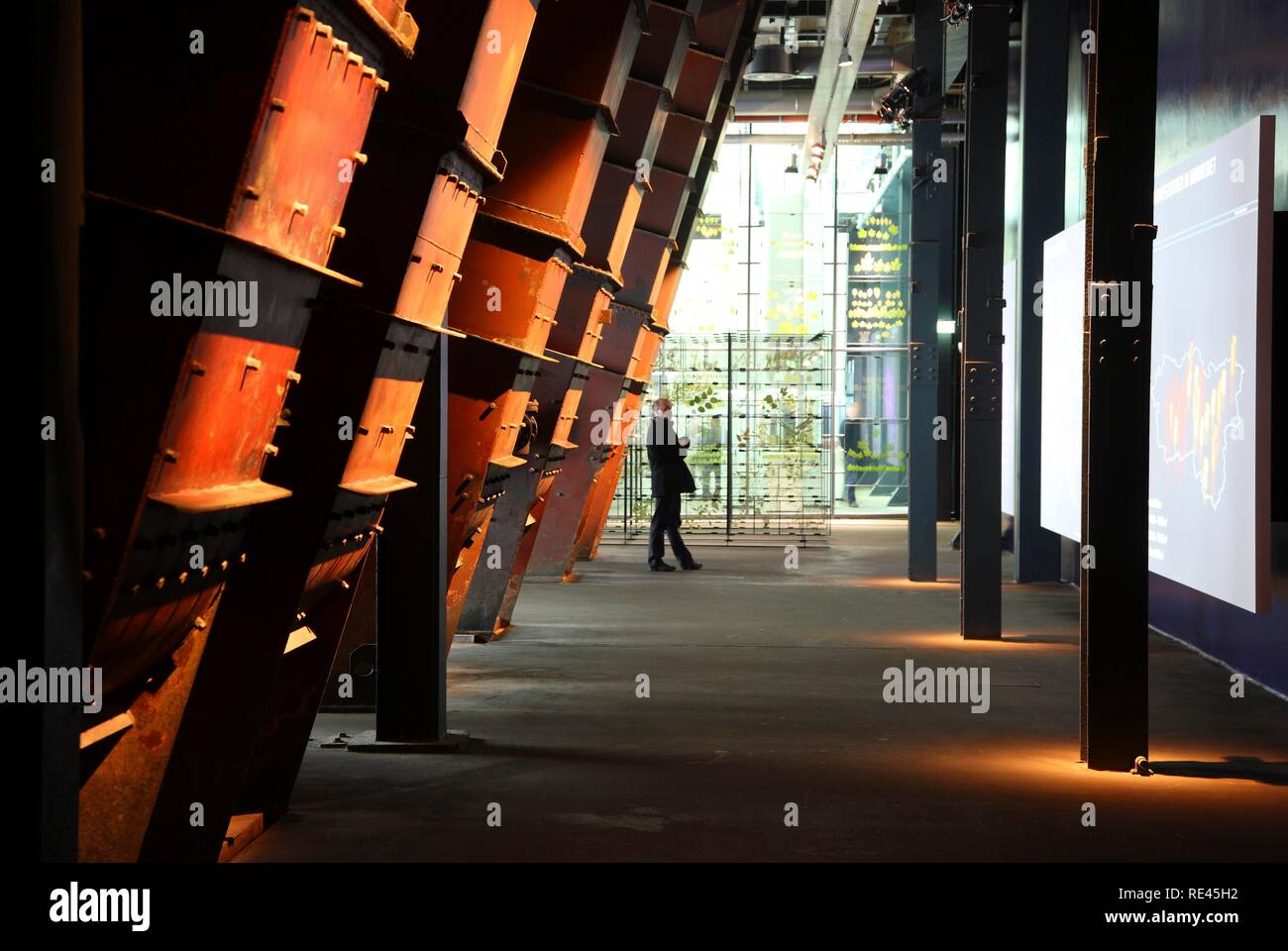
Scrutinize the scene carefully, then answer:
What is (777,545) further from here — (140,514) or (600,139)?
(140,514)

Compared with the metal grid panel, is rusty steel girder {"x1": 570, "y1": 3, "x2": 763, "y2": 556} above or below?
above

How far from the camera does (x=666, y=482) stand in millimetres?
20016

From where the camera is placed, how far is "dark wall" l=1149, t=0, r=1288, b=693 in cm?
900

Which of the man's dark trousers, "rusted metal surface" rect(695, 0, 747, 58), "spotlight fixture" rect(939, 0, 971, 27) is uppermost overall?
"rusted metal surface" rect(695, 0, 747, 58)

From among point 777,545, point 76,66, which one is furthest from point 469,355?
point 777,545

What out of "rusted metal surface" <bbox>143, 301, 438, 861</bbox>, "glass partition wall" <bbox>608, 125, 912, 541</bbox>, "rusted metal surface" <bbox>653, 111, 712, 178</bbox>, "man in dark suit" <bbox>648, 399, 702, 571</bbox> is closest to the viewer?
"rusted metal surface" <bbox>143, 301, 438, 861</bbox>

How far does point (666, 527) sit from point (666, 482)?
65 cm

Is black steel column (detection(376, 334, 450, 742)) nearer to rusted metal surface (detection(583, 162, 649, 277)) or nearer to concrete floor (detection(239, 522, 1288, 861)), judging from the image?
concrete floor (detection(239, 522, 1288, 861))

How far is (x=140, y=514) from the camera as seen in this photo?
407 cm

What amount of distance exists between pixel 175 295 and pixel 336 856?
2.85 meters

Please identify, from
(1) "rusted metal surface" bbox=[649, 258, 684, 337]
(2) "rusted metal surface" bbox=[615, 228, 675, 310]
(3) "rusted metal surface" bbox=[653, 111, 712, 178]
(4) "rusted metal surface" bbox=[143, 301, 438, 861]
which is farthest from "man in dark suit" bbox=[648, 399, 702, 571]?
(4) "rusted metal surface" bbox=[143, 301, 438, 861]

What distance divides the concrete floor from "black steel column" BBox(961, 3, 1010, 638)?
63 centimetres

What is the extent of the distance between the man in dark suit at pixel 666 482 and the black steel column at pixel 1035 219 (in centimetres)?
423

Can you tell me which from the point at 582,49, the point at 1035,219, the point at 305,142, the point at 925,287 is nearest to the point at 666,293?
the point at 925,287
